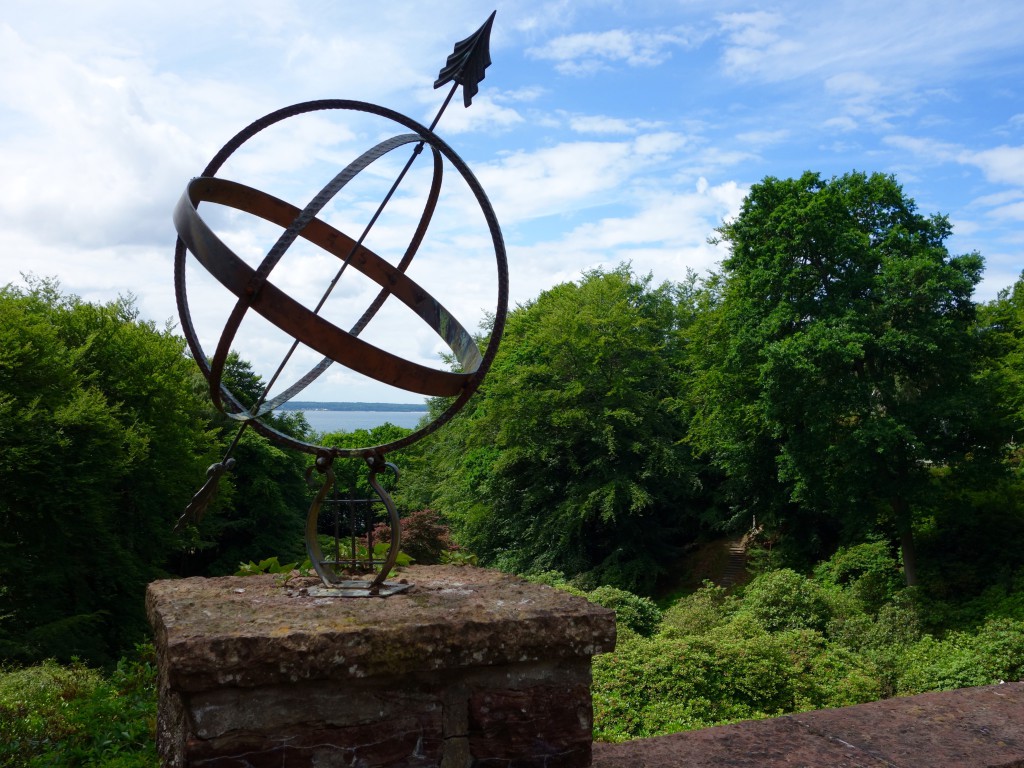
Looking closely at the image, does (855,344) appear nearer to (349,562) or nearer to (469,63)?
(469,63)

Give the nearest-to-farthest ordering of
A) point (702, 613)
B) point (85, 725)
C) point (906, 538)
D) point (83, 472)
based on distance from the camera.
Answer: point (85, 725) < point (702, 613) < point (83, 472) < point (906, 538)

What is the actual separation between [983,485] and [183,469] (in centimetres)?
1788

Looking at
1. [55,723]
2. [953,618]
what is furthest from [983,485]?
[55,723]

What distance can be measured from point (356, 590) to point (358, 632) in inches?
20.4

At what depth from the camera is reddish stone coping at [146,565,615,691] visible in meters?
1.88

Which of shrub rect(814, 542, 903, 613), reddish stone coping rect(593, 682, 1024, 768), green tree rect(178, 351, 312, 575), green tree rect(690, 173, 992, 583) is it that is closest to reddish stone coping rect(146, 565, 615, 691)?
reddish stone coping rect(593, 682, 1024, 768)

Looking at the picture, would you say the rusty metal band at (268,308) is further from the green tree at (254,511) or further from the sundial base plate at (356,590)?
the green tree at (254,511)

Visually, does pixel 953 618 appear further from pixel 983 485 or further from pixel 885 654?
pixel 885 654

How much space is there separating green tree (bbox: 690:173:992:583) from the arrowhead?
14.7m

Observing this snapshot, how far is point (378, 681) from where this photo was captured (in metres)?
2.01

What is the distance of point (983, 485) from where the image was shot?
17.5 metres

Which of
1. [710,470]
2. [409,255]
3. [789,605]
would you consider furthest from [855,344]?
[409,255]

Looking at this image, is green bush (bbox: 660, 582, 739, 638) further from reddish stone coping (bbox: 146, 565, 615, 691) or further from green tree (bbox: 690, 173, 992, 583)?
reddish stone coping (bbox: 146, 565, 615, 691)

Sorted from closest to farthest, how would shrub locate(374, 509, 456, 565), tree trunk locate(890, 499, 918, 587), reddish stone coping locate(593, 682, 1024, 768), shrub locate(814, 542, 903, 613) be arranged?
reddish stone coping locate(593, 682, 1024, 768)
tree trunk locate(890, 499, 918, 587)
shrub locate(814, 542, 903, 613)
shrub locate(374, 509, 456, 565)
